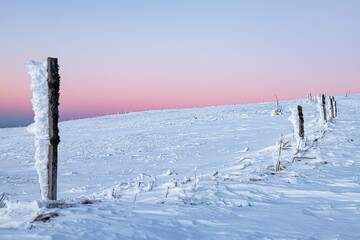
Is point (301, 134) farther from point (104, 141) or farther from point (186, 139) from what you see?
point (104, 141)

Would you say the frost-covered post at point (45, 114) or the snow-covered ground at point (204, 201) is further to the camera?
the frost-covered post at point (45, 114)

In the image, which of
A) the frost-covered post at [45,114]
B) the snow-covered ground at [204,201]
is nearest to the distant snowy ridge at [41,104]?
the frost-covered post at [45,114]

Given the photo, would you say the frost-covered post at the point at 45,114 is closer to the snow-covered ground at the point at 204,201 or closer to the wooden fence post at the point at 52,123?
the wooden fence post at the point at 52,123

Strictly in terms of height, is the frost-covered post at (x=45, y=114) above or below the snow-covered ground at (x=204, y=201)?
above

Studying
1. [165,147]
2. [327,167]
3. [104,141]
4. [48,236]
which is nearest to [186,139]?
[165,147]

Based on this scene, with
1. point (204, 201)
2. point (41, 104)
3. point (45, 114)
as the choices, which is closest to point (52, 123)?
point (45, 114)

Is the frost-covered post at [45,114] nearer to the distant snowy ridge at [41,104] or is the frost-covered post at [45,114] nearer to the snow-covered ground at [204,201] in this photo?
the distant snowy ridge at [41,104]

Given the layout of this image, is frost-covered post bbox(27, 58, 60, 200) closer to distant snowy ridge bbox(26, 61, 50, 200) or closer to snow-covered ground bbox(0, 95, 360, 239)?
distant snowy ridge bbox(26, 61, 50, 200)

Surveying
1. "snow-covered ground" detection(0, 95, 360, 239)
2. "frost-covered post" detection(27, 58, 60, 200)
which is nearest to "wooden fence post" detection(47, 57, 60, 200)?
"frost-covered post" detection(27, 58, 60, 200)

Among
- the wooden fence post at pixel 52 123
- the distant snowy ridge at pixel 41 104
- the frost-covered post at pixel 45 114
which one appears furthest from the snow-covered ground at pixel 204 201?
the distant snowy ridge at pixel 41 104

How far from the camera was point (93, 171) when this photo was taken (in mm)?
13406

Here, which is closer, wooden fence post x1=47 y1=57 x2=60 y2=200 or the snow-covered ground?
the snow-covered ground

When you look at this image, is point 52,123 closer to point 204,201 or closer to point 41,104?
point 41,104

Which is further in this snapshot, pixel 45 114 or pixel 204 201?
pixel 204 201
